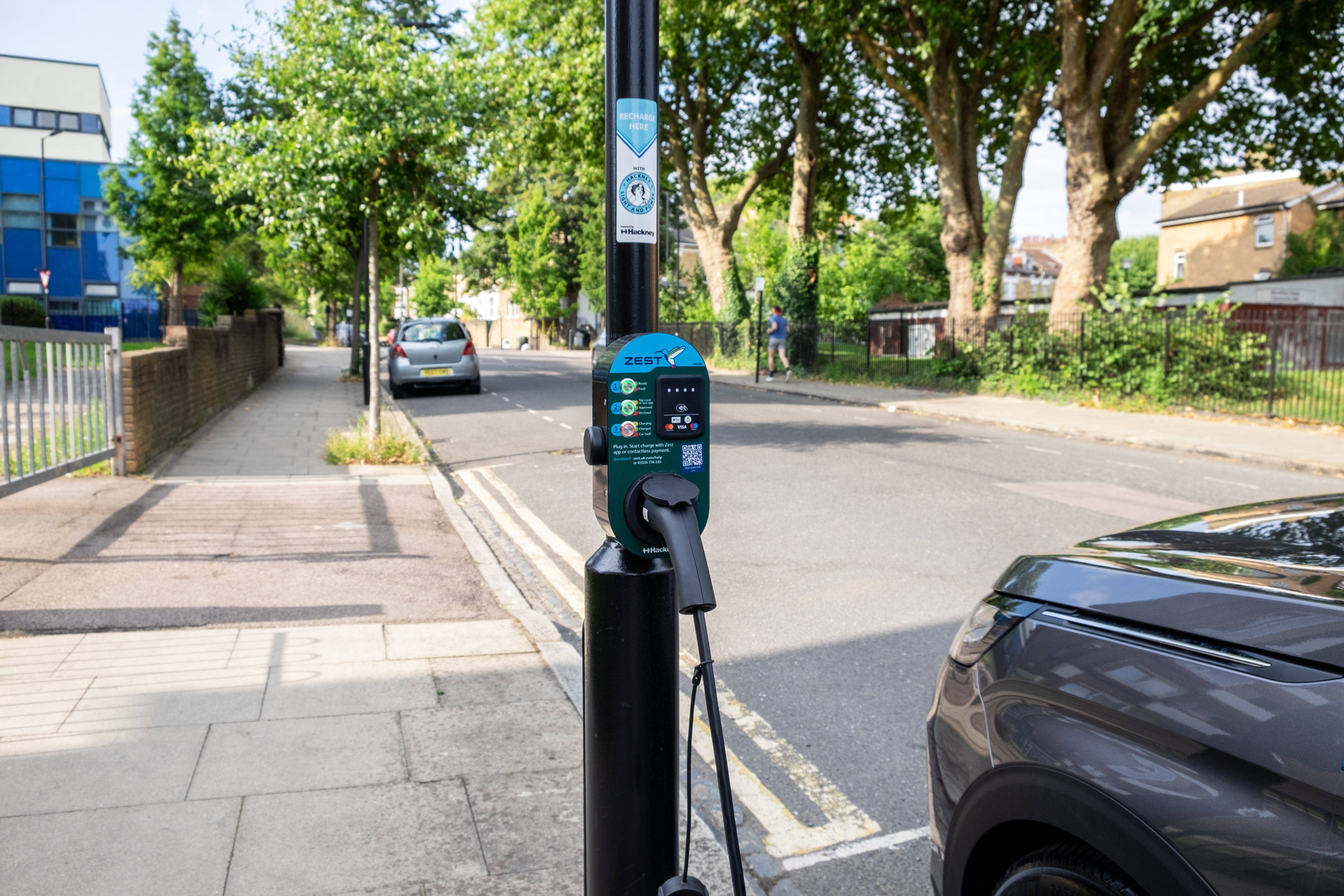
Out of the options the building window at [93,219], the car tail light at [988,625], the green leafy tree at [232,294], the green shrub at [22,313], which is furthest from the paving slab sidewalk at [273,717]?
the building window at [93,219]

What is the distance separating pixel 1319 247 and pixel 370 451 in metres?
42.3

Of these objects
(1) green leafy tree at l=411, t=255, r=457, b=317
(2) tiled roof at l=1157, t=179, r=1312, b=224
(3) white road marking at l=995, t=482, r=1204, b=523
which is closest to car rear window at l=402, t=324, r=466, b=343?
(3) white road marking at l=995, t=482, r=1204, b=523

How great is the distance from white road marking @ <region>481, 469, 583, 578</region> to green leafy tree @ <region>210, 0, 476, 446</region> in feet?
7.64

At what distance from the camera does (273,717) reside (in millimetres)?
3889

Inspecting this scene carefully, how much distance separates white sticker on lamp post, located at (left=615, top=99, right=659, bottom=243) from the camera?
87.1 inches

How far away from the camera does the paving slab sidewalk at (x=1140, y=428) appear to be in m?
11.9

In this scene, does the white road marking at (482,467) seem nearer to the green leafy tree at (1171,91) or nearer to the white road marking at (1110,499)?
the white road marking at (1110,499)

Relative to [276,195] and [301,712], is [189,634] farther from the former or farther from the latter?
[276,195]

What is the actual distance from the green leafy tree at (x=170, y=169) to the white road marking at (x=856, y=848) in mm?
20895

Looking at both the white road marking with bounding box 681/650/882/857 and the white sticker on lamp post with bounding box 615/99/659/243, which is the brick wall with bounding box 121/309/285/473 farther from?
the white sticker on lamp post with bounding box 615/99/659/243

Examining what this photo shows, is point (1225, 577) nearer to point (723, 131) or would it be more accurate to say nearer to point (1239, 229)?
point (723, 131)

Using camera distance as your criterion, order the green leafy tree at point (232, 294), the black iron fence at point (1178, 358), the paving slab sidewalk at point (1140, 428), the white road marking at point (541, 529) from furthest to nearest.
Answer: the green leafy tree at point (232, 294), the black iron fence at point (1178, 358), the paving slab sidewalk at point (1140, 428), the white road marking at point (541, 529)

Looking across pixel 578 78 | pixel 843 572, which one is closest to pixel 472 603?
pixel 843 572

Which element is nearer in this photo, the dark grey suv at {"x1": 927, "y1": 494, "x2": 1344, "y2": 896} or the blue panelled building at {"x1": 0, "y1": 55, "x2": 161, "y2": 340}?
the dark grey suv at {"x1": 927, "y1": 494, "x2": 1344, "y2": 896}
